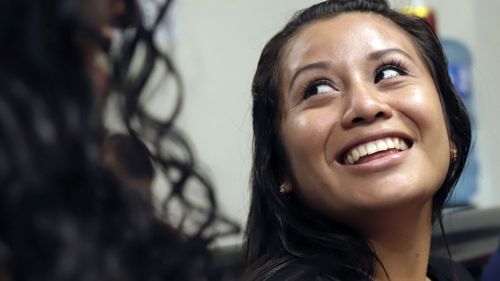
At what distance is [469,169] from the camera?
264 centimetres

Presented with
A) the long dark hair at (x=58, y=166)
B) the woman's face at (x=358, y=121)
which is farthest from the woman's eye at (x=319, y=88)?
the long dark hair at (x=58, y=166)

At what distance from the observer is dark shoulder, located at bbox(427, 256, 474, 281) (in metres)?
1.32

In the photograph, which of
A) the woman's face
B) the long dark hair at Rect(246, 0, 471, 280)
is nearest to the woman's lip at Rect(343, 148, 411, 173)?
the woman's face

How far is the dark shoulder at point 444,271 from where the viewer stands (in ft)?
4.32

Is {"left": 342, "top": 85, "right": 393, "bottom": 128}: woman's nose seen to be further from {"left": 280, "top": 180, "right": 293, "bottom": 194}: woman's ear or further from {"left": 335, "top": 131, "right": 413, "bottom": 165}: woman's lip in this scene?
{"left": 280, "top": 180, "right": 293, "bottom": 194}: woman's ear

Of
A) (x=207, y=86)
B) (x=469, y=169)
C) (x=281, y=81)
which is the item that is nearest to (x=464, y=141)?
(x=281, y=81)

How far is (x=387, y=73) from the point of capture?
1.12 meters

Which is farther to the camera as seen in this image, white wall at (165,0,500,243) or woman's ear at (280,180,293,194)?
white wall at (165,0,500,243)

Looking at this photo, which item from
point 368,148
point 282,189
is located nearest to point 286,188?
point 282,189

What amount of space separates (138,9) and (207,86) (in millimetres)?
1298

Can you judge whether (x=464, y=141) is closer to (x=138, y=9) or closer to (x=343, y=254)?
(x=343, y=254)

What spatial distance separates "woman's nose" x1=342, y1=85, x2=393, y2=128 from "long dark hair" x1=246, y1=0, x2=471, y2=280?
137mm

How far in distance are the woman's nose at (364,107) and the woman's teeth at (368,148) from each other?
3cm

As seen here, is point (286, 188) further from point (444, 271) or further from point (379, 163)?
point (444, 271)
